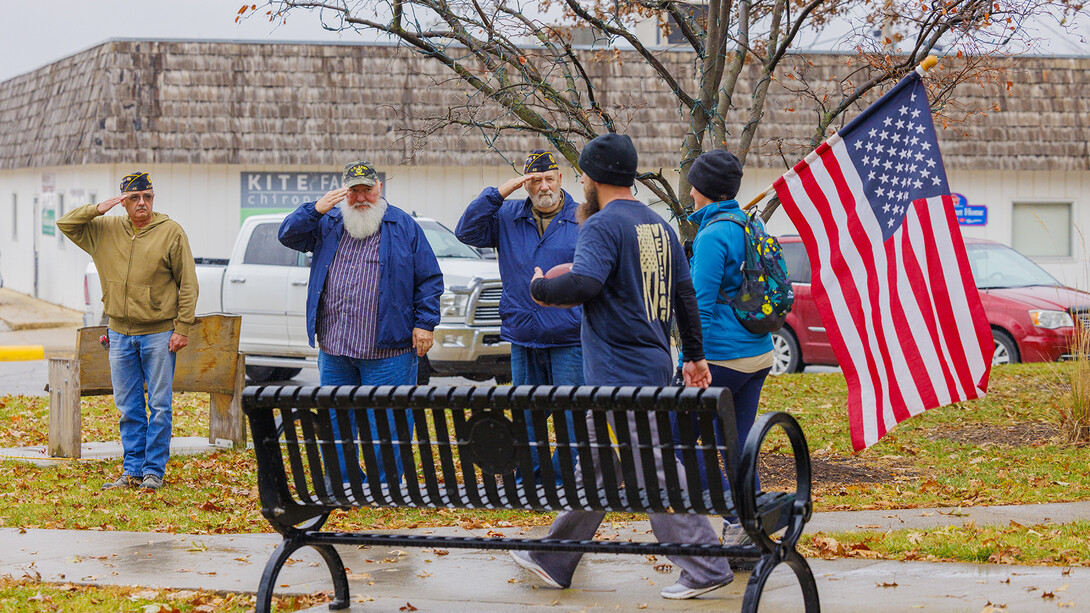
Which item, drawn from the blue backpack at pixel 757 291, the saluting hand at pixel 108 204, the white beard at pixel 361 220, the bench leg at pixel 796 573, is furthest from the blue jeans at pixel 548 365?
the saluting hand at pixel 108 204

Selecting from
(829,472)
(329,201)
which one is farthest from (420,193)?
(329,201)

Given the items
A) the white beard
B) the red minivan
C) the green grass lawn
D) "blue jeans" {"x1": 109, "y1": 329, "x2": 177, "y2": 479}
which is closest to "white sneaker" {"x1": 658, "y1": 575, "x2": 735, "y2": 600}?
the green grass lawn

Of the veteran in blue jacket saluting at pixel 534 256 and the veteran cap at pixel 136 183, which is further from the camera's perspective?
the veteran cap at pixel 136 183

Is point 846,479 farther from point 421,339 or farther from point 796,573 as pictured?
point 796,573

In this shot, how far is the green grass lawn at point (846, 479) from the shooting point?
6.89m

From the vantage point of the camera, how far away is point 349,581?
18.6ft

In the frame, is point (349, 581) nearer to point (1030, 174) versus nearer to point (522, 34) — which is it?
point (522, 34)

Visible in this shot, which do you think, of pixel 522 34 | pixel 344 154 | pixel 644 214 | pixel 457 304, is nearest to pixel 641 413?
pixel 644 214

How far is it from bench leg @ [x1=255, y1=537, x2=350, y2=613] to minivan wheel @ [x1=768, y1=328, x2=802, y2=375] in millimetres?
10916

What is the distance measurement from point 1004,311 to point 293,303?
7.97 m

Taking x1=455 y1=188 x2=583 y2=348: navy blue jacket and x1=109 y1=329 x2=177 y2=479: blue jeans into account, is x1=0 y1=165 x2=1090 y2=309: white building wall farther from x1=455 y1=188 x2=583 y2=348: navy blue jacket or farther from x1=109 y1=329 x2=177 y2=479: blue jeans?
x1=455 y1=188 x2=583 y2=348: navy blue jacket

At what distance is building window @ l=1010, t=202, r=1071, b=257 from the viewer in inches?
942

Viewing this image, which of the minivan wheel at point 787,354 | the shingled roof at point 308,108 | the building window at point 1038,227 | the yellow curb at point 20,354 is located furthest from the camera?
the building window at point 1038,227

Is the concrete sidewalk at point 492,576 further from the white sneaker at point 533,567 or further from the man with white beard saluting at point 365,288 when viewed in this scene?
the man with white beard saluting at point 365,288
